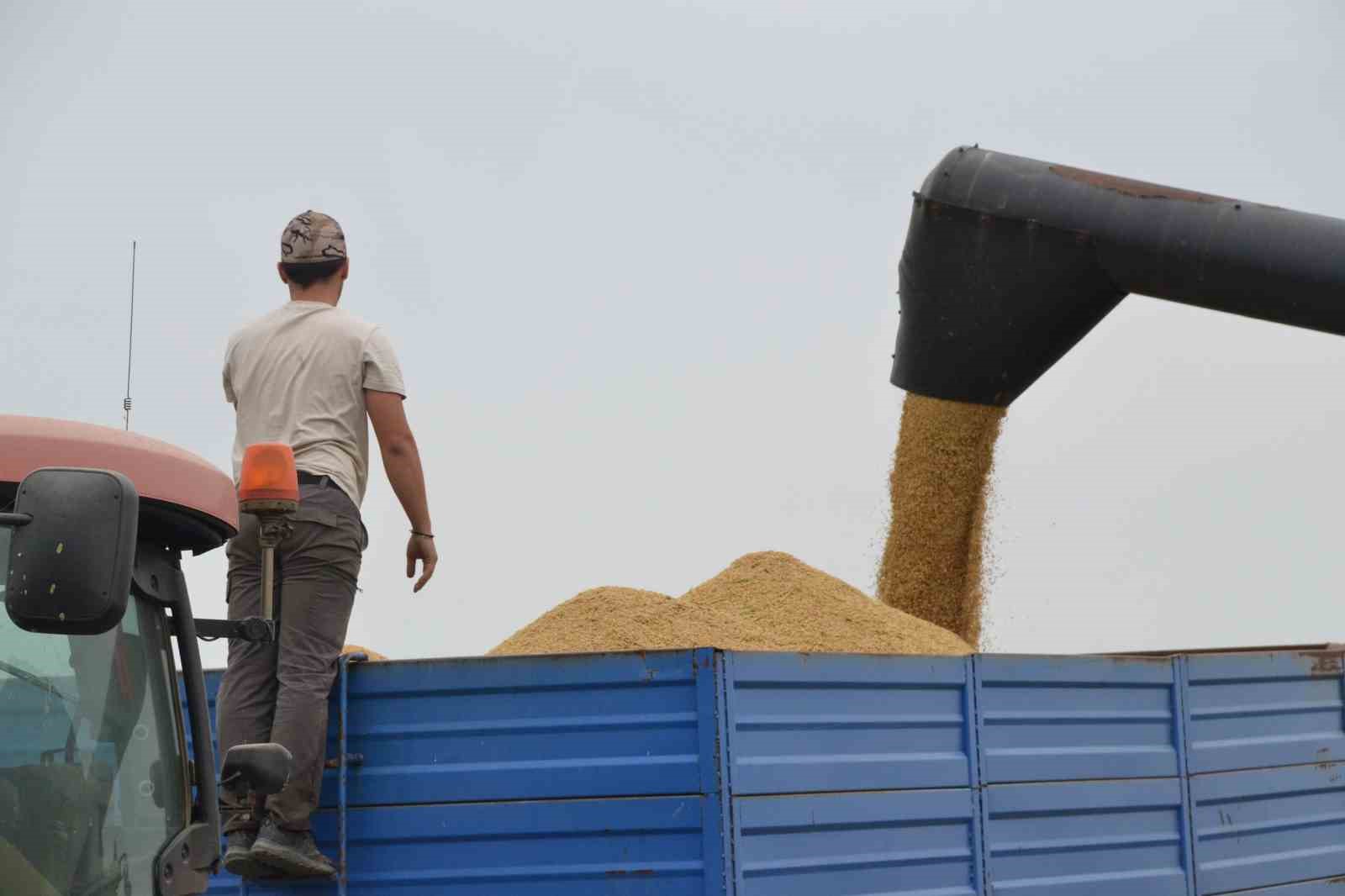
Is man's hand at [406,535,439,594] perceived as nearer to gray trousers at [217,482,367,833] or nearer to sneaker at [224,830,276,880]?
gray trousers at [217,482,367,833]

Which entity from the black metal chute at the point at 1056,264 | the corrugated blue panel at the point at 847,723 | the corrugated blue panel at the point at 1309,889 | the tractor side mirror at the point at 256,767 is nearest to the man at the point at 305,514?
the corrugated blue panel at the point at 847,723

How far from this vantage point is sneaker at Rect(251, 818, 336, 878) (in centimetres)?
390

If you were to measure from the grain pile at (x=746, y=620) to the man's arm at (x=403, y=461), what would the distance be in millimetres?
591

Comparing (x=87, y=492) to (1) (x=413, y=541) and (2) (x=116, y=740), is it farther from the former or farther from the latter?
(1) (x=413, y=541)

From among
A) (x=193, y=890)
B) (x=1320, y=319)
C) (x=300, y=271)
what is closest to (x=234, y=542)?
(x=300, y=271)

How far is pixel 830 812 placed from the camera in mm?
4121

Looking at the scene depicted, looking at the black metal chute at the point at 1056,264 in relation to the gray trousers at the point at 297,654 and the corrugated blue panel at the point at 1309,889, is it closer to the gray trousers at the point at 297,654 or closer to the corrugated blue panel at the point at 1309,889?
the corrugated blue panel at the point at 1309,889

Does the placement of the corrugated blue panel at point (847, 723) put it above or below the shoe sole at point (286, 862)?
above

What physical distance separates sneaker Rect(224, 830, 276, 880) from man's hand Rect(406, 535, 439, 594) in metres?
0.74

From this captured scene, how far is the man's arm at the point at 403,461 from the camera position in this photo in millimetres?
4230

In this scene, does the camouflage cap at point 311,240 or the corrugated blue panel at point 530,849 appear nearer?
the corrugated blue panel at point 530,849

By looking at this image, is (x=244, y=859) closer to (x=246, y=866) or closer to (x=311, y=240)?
(x=246, y=866)

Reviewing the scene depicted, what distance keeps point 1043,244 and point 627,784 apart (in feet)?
12.6

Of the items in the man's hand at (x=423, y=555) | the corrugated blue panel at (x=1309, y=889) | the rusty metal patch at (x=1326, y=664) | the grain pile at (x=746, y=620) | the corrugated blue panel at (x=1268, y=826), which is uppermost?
the man's hand at (x=423, y=555)
